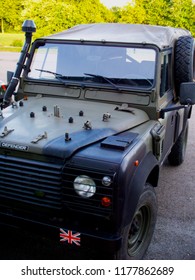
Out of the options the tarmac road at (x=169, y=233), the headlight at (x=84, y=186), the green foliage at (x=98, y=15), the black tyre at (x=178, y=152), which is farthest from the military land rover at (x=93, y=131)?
the green foliage at (x=98, y=15)

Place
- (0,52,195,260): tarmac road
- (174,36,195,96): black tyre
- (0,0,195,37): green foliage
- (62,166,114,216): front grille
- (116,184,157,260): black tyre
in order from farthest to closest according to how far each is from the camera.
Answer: (0,0,195,37): green foliage → (174,36,195,96): black tyre → (0,52,195,260): tarmac road → (116,184,157,260): black tyre → (62,166,114,216): front grille

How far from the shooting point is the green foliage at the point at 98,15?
1983 cm

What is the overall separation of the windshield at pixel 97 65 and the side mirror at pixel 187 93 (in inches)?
13.3

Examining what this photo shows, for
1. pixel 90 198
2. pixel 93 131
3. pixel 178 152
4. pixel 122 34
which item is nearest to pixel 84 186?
pixel 90 198

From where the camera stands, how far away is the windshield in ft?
12.6

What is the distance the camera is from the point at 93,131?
3.12 metres

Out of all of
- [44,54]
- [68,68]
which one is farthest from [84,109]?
[44,54]

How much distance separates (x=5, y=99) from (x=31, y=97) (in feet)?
1.67

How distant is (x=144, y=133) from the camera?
3303mm

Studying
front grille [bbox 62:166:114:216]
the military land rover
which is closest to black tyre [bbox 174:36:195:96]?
the military land rover

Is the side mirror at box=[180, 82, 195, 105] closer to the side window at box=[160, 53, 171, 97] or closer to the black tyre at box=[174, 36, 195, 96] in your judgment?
the side window at box=[160, 53, 171, 97]

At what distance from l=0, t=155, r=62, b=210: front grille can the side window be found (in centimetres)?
176

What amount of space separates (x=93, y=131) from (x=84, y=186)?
62cm

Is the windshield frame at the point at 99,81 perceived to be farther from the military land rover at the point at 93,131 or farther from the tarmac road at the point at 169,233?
the tarmac road at the point at 169,233
